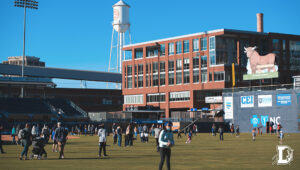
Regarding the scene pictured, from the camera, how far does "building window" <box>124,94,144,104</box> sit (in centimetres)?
11021

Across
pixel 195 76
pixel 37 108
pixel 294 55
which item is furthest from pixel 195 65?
pixel 37 108

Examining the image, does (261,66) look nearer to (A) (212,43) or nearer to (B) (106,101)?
(A) (212,43)

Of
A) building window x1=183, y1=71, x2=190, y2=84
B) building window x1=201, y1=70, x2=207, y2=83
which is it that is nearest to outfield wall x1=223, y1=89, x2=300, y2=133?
building window x1=201, y1=70, x2=207, y2=83

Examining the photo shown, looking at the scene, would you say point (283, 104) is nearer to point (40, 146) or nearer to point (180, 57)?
point (180, 57)

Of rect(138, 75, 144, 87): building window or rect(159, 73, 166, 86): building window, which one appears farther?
rect(138, 75, 144, 87): building window

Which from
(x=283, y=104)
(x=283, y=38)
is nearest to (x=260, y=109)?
(x=283, y=104)

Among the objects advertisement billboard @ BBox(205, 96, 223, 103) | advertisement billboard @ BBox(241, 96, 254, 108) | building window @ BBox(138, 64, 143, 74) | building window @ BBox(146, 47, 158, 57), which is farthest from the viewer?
building window @ BBox(138, 64, 143, 74)

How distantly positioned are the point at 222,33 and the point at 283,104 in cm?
2203

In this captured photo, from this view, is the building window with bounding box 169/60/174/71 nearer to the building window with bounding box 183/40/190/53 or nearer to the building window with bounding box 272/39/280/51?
the building window with bounding box 183/40/190/53

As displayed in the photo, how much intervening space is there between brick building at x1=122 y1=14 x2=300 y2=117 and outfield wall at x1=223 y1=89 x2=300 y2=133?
26.2 feet

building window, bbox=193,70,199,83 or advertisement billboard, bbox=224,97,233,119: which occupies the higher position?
building window, bbox=193,70,199,83

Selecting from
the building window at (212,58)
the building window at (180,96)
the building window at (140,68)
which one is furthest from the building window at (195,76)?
the building window at (140,68)

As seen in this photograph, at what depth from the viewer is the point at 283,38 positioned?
330 ft

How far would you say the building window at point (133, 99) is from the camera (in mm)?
110213
